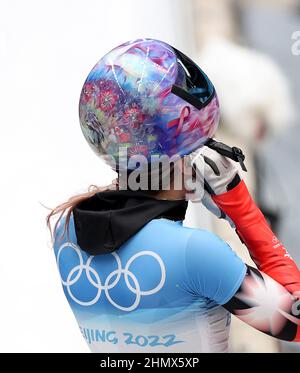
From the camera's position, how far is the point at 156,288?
3.80ft

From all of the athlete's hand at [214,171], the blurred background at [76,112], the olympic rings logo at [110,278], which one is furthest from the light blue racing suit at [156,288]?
the blurred background at [76,112]

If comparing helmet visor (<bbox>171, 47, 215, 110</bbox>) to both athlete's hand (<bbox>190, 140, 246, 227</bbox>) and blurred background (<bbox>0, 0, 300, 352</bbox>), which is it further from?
blurred background (<bbox>0, 0, 300, 352</bbox>)

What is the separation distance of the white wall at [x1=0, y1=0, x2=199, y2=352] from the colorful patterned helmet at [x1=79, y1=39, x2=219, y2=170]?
137 centimetres

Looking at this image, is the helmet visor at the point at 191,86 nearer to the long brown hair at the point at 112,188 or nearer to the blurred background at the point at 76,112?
the long brown hair at the point at 112,188

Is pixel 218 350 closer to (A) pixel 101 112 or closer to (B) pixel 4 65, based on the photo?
(A) pixel 101 112

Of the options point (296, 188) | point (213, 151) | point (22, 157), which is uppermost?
point (213, 151)

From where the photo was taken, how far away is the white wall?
2.46 meters

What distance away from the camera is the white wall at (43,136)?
2.46 meters

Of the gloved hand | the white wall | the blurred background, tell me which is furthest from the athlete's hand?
the white wall

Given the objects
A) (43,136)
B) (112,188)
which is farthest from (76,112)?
(112,188)

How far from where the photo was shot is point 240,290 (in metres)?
1.13

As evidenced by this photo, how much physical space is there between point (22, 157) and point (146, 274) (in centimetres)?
154

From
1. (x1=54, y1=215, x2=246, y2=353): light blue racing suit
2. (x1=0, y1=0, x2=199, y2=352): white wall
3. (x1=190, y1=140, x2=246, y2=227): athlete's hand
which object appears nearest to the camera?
(x1=54, y1=215, x2=246, y2=353): light blue racing suit
